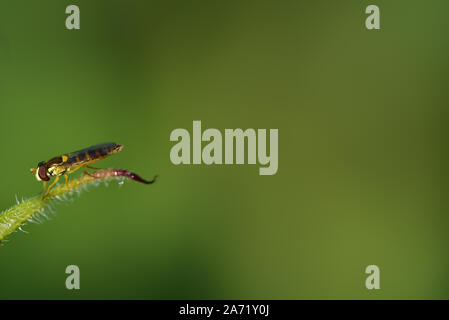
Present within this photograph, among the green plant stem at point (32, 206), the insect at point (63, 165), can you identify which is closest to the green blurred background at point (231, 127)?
the insect at point (63, 165)

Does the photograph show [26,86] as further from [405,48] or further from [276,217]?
[405,48]

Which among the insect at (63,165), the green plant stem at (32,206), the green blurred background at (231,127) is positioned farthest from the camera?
the green blurred background at (231,127)

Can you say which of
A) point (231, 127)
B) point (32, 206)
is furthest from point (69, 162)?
point (231, 127)

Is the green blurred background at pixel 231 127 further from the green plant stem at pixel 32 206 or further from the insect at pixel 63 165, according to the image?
the green plant stem at pixel 32 206

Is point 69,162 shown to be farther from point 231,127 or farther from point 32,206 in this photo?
point 231,127

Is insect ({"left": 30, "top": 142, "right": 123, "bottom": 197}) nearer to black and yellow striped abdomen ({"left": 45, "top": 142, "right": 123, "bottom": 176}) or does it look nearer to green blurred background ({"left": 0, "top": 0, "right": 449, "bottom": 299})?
black and yellow striped abdomen ({"left": 45, "top": 142, "right": 123, "bottom": 176})

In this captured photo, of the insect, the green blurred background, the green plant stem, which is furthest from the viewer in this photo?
the green blurred background

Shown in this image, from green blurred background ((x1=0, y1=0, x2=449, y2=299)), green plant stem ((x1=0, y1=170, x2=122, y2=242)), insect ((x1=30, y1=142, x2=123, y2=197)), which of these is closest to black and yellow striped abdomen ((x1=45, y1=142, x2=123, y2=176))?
insect ((x1=30, y1=142, x2=123, y2=197))

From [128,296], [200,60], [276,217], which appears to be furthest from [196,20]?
A: [128,296]
